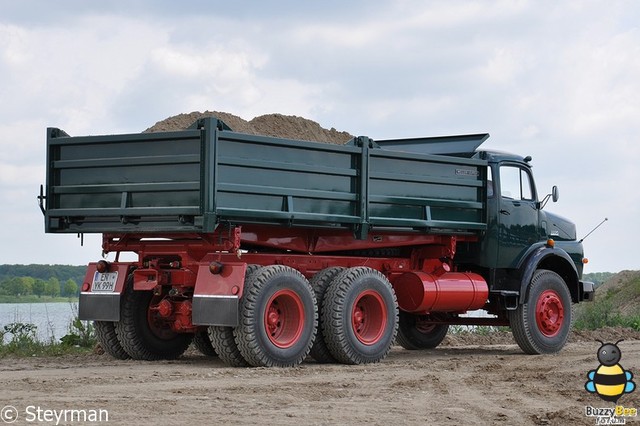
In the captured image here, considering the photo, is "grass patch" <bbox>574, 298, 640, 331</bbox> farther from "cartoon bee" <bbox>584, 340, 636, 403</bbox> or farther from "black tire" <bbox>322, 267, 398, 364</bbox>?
"cartoon bee" <bbox>584, 340, 636, 403</bbox>

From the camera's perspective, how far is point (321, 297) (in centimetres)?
1395

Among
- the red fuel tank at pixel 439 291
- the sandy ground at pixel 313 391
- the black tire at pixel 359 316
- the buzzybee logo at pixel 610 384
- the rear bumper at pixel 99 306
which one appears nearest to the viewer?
the sandy ground at pixel 313 391

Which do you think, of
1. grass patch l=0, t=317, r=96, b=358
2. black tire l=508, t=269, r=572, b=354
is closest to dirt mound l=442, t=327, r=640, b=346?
black tire l=508, t=269, r=572, b=354

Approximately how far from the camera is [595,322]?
23234 mm

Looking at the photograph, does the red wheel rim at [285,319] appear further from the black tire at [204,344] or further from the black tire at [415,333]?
the black tire at [415,333]

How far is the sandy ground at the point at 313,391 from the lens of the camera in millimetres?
9094

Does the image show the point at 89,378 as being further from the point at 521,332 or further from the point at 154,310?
the point at 521,332

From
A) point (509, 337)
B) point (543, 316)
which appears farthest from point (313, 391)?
point (509, 337)

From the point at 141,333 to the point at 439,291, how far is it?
166 inches

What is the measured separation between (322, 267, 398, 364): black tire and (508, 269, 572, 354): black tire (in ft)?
8.91

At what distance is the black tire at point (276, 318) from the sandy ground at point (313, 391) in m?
0.30

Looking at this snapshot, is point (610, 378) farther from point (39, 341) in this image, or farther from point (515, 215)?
point (39, 341)

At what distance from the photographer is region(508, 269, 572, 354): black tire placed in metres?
16.4

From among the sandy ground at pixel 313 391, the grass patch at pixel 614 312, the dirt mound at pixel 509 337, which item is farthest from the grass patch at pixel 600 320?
the sandy ground at pixel 313 391
